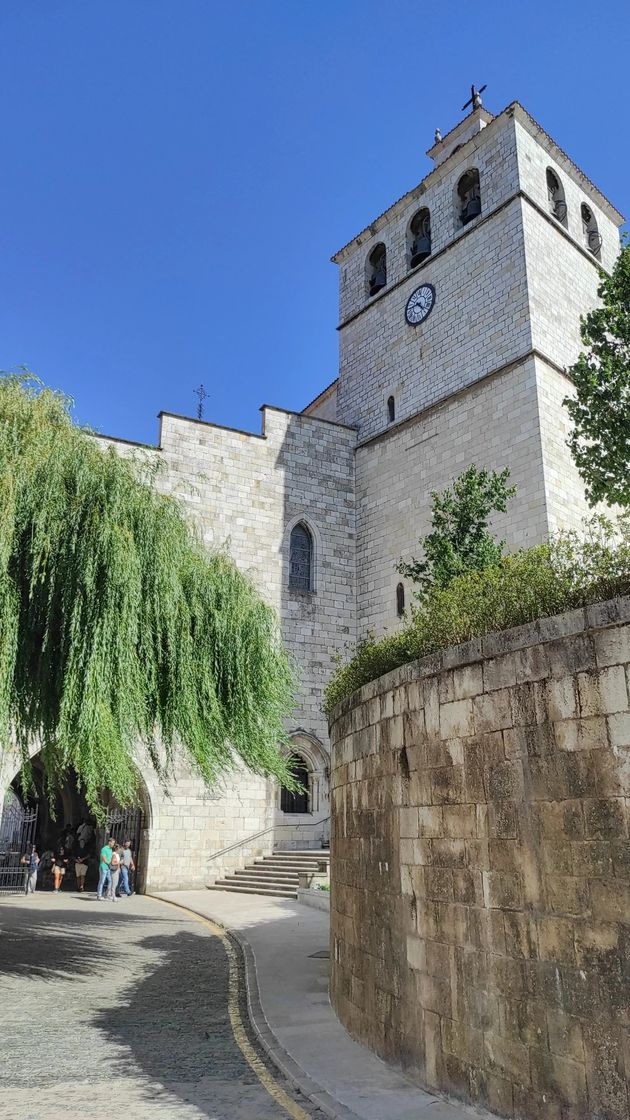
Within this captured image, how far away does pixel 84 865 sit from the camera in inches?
756

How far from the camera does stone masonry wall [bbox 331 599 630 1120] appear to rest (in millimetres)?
3311

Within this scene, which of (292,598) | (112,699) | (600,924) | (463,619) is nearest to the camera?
(600,924)

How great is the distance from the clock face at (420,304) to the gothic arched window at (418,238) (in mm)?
1017

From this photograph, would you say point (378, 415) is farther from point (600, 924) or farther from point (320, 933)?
point (600, 924)

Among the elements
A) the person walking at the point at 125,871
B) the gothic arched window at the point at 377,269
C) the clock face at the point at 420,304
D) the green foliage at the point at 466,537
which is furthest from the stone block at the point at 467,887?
the gothic arched window at the point at 377,269

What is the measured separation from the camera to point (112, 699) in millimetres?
7621

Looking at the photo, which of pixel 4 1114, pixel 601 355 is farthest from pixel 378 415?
pixel 4 1114

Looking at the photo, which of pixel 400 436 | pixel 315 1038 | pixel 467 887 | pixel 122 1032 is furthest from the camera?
pixel 400 436

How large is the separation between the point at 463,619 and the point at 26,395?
605 centimetres

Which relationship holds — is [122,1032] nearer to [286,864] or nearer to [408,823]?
[408,823]

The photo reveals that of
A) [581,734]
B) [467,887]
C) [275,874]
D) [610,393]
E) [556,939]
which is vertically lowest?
[275,874]

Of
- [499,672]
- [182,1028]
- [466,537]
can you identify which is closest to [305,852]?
[466,537]

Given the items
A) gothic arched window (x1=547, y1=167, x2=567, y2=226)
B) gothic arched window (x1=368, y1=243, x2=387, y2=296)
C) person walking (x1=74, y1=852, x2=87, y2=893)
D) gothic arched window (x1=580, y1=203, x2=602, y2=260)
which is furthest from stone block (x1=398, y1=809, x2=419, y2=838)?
gothic arched window (x1=368, y1=243, x2=387, y2=296)

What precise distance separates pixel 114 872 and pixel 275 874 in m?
3.38
